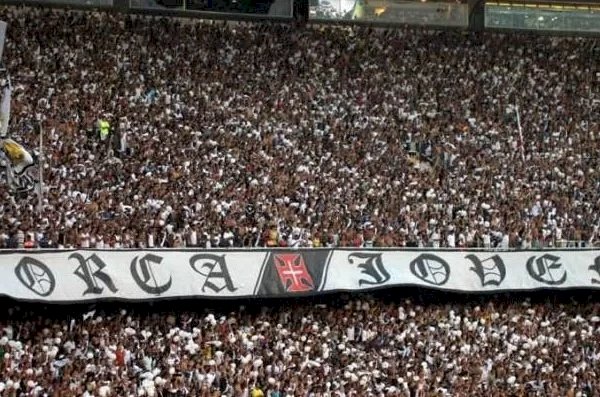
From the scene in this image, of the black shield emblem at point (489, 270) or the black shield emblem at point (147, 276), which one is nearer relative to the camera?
the black shield emblem at point (147, 276)

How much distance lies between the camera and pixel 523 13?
40688mm

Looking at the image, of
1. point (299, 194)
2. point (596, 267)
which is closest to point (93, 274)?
point (299, 194)

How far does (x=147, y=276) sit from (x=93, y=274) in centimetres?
119

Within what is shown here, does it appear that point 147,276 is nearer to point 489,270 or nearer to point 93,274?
point 93,274

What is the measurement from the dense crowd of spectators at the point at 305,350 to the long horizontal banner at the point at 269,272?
0.54 m

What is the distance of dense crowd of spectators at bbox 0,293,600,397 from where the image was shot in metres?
22.3

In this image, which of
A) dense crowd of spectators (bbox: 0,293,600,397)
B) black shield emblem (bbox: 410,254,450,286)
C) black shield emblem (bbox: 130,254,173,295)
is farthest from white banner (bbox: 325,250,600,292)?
black shield emblem (bbox: 130,254,173,295)

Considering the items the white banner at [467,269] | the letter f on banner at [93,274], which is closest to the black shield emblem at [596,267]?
the white banner at [467,269]

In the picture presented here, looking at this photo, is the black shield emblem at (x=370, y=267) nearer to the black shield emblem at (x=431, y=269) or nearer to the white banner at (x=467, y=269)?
the white banner at (x=467, y=269)

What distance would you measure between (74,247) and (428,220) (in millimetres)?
9201

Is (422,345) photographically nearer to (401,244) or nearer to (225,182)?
(401,244)

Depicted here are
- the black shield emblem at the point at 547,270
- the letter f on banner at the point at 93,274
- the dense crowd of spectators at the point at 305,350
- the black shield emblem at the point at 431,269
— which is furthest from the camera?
the black shield emblem at the point at 547,270

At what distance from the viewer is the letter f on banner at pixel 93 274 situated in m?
24.3

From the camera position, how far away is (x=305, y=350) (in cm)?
2445
